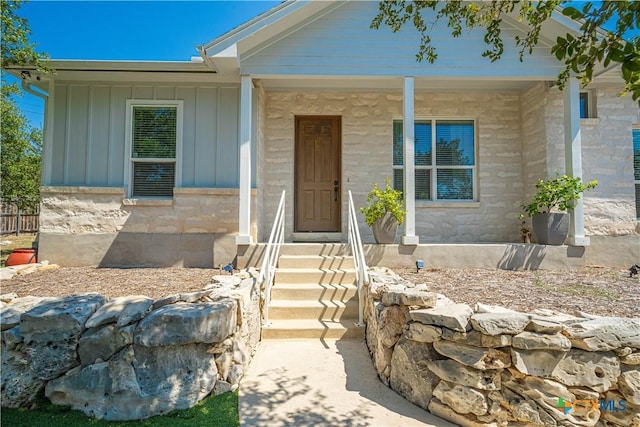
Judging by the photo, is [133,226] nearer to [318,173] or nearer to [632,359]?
[318,173]

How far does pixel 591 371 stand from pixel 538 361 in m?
0.36

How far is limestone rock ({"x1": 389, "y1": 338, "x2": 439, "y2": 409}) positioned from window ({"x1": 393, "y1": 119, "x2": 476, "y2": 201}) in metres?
4.49

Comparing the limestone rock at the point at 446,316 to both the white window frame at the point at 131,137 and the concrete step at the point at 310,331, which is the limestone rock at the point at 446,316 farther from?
the white window frame at the point at 131,137

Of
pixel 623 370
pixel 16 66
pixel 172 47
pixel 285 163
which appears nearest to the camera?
pixel 623 370

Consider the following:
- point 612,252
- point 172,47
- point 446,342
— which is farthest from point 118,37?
point 612,252

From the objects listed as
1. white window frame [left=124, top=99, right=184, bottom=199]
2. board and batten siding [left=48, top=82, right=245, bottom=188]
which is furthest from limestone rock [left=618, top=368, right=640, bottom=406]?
white window frame [left=124, top=99, right=184, bottom=199]

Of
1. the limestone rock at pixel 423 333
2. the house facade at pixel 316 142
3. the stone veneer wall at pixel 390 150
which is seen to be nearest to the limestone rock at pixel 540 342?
the limestone rock at pixel 423 333

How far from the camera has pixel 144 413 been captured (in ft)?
8.27

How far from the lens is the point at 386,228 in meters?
5.55

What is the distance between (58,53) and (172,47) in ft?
6.79

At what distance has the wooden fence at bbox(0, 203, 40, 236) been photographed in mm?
12586

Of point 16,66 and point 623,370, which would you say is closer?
point 623,370

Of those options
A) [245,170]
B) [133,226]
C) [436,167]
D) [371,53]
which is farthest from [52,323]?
[436,167]

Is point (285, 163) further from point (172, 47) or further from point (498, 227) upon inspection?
point (498, 227)
